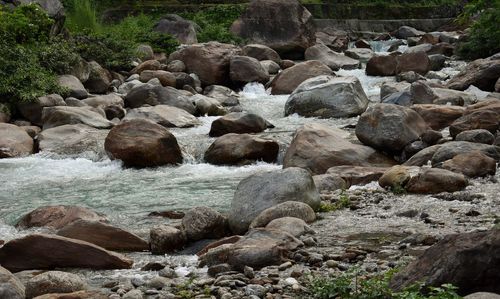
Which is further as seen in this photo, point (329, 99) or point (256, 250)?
point (329, 99)

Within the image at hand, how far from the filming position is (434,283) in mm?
5246

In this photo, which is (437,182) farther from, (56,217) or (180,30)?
(180,30)

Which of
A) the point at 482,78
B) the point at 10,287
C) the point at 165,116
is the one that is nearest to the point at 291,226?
the point at 10,287

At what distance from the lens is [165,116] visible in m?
17.8

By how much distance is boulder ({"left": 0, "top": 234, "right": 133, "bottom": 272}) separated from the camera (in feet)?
25.4

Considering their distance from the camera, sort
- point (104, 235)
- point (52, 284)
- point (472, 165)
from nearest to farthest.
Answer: point (52, 284) → point (104, 235) → point (472, 165)

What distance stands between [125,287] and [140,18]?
27878 millimetres

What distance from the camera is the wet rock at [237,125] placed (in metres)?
16.2

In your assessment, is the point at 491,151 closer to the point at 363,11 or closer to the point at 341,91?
the point at 341,91

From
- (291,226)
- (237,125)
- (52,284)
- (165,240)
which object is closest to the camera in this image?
(52,284)

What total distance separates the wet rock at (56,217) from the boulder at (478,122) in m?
6.55

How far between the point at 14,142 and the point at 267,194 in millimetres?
8005

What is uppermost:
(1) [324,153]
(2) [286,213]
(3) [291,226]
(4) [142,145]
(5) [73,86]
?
(3) [291,226]

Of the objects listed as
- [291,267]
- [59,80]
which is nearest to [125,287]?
[291,267]
